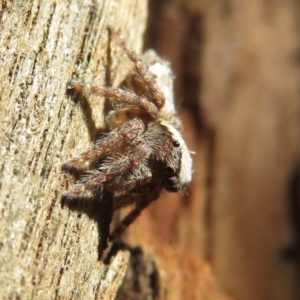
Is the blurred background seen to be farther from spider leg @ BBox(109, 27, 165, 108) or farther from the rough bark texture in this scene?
spider leg @ BBox(109, 27, 165, 108)

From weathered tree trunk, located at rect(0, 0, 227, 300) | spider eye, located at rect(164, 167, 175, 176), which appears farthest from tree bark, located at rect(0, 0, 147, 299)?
spider eye, located at rect(164, 167, 175, 176)

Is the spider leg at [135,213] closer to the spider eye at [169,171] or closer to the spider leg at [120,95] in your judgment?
the spider eye at [169,171]

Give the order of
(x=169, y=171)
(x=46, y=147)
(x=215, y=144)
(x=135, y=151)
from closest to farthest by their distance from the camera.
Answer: (x=46, y=147)
(x=135, y=151)
(x=169, y=171)
(x=215, y=144)

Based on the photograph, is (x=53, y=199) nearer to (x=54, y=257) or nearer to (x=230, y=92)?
(x=54, y=257)

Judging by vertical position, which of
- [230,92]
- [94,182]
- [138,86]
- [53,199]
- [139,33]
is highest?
[230,92]

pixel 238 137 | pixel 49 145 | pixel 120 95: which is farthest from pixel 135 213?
pixel 238 137

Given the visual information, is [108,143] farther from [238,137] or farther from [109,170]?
[238,137]

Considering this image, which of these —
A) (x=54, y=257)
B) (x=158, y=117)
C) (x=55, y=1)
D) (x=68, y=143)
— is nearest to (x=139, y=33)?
(x=158, y=117)

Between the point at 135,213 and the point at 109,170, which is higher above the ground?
the point at 109,170
